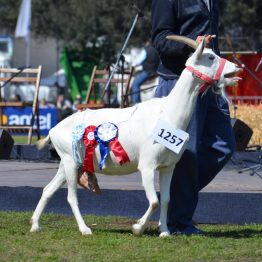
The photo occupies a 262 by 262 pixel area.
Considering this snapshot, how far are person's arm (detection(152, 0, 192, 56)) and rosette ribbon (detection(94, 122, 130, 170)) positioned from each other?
739mm

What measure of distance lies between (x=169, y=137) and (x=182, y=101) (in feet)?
1.13

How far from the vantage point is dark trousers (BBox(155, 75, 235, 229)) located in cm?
805

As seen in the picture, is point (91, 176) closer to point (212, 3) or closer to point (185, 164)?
point (185, 164)

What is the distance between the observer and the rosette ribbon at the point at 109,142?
772 cm

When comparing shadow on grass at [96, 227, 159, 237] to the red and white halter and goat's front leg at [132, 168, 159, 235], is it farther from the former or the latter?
the red and white halter

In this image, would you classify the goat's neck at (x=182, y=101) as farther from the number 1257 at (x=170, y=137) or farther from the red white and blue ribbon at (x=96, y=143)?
the red white and blue ribbon at (x=96, y=143)

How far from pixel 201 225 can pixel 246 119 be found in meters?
7.57

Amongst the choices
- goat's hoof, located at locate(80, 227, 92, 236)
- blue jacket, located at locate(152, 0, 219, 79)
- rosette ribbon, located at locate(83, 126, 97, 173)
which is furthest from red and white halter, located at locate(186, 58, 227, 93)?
goat's hoof, located at locate(80, 227, 92, 236)

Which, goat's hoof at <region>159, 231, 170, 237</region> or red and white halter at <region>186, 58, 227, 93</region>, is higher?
red and white halter at <region>186, 58, 227, 93</region>

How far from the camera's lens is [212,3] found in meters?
8.07

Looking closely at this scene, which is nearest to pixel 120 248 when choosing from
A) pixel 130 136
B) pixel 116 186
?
pixel 130 136

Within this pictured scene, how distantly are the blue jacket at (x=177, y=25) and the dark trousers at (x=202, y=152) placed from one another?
0.17m

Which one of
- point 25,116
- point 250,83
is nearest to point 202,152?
point 250,83

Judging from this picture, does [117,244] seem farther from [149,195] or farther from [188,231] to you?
[188,231]
